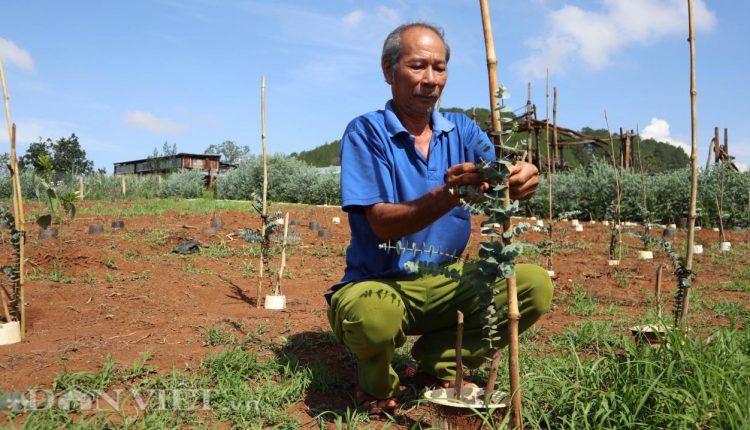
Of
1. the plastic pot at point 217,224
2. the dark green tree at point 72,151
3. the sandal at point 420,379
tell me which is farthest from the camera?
the dark green tree at point 72,151

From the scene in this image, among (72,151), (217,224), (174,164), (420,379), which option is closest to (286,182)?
(217,224)

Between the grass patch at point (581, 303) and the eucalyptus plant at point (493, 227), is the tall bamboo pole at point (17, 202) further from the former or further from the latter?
the grass patch at point (581, 303)

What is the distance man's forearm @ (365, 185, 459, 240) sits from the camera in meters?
1.67

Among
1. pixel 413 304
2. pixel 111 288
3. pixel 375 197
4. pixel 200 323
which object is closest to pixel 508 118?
pixel 375 197

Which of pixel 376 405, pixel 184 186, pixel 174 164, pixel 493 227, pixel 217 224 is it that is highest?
pixel 174 164

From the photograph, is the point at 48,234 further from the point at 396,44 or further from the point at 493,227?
the point at 493,227

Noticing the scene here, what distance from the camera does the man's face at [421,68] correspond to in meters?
2.06

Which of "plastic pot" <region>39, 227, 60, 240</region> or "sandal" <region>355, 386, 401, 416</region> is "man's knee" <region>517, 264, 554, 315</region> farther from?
"plastic pot" <region>39, 227, 60, 240</region>

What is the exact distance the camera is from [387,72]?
224 centimetres

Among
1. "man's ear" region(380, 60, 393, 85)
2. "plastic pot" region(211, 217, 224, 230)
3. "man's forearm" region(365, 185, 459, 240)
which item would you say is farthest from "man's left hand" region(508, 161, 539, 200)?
"plastic pot" region(211, 217, 224, 230)

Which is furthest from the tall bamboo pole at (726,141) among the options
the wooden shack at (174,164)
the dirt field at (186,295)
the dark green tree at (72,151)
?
the dark green tree at (72,151)

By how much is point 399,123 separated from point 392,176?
21 cm

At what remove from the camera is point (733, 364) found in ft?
6.24

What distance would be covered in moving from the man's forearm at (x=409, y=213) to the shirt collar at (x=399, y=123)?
1.20 ft
